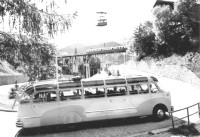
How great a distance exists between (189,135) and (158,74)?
78.4ft

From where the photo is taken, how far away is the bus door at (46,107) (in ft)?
33.2

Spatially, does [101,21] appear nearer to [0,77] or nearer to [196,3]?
[196,3]

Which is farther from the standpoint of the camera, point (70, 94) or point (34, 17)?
point (70, 94)

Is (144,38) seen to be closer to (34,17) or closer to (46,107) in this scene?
(46,107)

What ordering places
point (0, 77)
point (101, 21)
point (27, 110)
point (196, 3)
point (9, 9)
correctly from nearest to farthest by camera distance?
point (9, 9) → point (27, 110) → point (101, 21) → point (196, 3) → point (0, 77)

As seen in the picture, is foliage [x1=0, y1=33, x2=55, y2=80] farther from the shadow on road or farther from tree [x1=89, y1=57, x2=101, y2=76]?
tree [x1=89, y1=57, x2=101, y2=76]

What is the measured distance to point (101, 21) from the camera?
20.7 meters

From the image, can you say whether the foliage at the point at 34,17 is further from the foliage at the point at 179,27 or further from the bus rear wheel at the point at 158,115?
the foliage at the point at 179,27

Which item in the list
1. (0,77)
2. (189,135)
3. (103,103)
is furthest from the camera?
(0,77)

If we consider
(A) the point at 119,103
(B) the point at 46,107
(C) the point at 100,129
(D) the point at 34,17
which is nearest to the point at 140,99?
(A) the point at 119,103

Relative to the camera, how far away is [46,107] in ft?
33.6

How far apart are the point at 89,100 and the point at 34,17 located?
5510mm

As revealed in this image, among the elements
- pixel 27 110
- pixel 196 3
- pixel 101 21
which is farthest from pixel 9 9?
pixel 196 3

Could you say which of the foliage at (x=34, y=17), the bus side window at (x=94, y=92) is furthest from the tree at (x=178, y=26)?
the foliage at (x=34, y=17)
